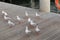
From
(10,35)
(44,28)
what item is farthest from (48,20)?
(10,35)

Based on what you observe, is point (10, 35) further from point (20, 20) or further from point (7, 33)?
point (20, 20)

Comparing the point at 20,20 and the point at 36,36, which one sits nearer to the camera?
the point at 36,36

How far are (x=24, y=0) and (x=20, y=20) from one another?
3074mm

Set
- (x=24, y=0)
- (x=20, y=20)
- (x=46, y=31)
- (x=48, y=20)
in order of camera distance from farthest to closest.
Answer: (x=24, y=0) → (x=48, y=20) → (x=20, y=20) → (x=46, y=31)

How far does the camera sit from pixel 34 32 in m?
3.62

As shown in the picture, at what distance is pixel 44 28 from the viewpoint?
398cm

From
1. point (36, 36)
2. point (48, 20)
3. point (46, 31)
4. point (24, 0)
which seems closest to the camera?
point (36, 36)

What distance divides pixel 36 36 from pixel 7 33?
59 cm

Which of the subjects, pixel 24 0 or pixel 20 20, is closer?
pixel 20 20

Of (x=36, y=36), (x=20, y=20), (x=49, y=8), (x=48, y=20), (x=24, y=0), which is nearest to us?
(x=36, y=36)

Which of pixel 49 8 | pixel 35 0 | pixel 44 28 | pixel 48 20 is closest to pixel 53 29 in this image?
pixel 44 28

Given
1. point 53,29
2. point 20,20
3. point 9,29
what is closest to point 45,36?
point 53,29

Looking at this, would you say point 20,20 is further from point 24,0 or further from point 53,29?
point 24,0

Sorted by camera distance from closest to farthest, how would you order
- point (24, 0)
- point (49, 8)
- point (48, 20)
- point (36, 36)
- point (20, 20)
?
point (36, 36), point (20, 20), point (48, 20), point (49, 8), point (24, 0)
